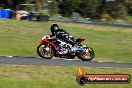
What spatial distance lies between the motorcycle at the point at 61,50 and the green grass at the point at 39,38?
9.63 feet

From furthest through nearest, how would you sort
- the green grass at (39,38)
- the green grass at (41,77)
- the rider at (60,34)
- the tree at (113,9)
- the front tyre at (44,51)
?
the tree at (113,9) → the green grass at (39,38) → the rider at (60,34) → the front tyre at (44,51) → the green grass at (41,77)

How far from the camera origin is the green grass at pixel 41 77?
1423cm

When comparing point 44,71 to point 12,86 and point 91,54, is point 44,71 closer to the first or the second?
point 12,86

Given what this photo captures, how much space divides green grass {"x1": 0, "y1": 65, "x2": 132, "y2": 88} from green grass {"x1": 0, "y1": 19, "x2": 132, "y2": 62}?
300 inches

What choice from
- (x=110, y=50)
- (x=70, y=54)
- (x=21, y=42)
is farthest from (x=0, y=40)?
(x=70, y=54)

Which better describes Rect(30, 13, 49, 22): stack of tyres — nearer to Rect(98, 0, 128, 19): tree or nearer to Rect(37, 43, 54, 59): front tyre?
Rect(37, 43, 54, 59): front tyre

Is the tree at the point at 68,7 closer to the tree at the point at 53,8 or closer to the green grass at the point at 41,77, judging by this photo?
the tree at the point at 53,8

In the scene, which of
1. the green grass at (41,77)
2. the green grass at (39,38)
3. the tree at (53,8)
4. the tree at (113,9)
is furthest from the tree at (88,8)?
the green grass at (41,77)

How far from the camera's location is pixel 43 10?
87812 mm

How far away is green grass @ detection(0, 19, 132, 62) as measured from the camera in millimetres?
27192

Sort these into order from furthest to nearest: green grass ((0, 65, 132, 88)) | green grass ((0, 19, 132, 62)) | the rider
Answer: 1. green grass ((0, 19, 132, 62))
2. the rider
3. green grass ((0, 65, 132, 88))

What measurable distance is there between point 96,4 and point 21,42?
51604 mm

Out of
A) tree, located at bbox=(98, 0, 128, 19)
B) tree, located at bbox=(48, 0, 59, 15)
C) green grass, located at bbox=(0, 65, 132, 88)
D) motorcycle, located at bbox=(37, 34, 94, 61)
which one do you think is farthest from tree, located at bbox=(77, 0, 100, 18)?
green grass, located at bbox=(0, 65, 132, 88)

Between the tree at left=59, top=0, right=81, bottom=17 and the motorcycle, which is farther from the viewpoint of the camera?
the tree at left=59, top=0, right=81, bottom=17
